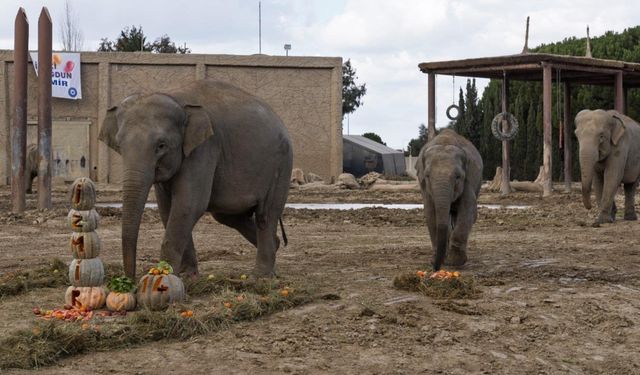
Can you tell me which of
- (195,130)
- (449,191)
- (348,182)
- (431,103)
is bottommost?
(449,191)

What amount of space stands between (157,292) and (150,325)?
644 millimetres

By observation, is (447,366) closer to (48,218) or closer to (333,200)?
(48,218)

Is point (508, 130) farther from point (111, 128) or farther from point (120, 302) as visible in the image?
point (120, 302)

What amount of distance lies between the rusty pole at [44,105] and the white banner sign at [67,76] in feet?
57.8

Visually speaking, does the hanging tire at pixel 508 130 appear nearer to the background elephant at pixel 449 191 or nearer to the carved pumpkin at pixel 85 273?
the background elephant at pixel 449 191

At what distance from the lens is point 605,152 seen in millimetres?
17984

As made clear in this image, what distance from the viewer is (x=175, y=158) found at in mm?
9039

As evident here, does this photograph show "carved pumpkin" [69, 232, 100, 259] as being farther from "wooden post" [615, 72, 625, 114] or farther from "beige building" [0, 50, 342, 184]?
"beige building" [0, 50, 342, 184]

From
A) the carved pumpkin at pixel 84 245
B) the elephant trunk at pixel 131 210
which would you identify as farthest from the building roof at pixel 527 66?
the carved pumpkin at pixel 84 245

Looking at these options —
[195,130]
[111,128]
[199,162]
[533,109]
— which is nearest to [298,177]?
[533,109]

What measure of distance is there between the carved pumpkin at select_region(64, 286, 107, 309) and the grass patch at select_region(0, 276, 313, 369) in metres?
0.36

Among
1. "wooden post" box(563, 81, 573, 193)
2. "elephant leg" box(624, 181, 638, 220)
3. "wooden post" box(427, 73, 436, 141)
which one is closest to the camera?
"elephant leg" box(624, 181, 638, 220)

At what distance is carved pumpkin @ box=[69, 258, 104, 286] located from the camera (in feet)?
27.5

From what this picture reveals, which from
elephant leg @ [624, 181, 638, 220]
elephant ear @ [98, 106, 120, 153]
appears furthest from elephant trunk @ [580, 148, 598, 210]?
elephant ear @ [98, 106, 120, 153]
